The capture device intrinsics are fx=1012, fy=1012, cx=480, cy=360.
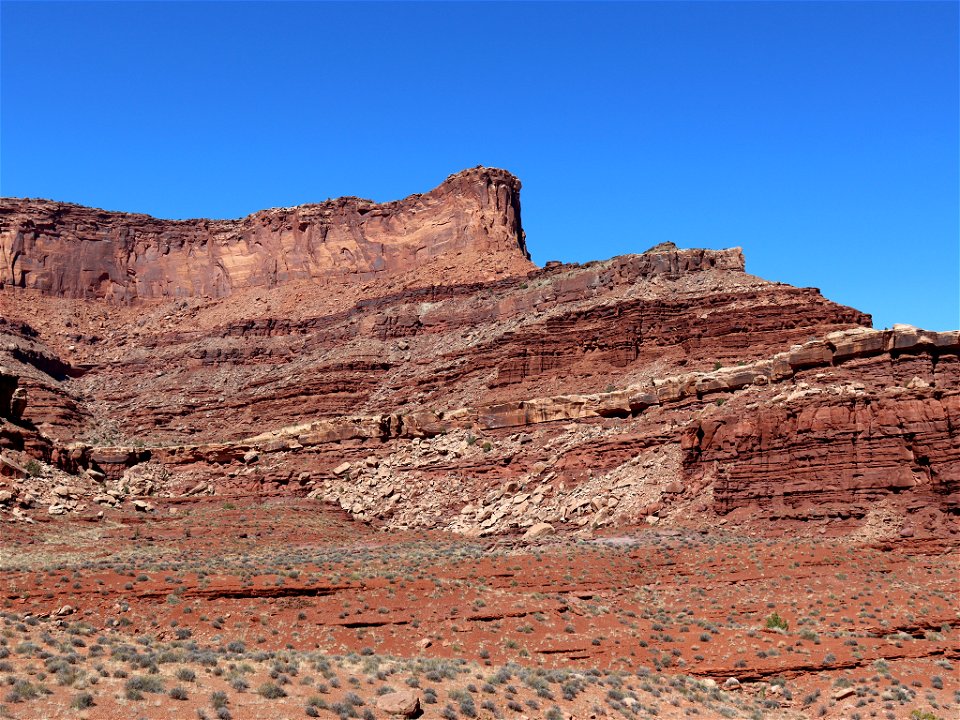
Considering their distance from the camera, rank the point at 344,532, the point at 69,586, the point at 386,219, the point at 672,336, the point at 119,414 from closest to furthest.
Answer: the point at 69,586
the point at 344,532
the point at 672,336
the point at 119,414
the point at 386,219

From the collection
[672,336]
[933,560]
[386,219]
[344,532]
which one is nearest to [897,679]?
[933,560]

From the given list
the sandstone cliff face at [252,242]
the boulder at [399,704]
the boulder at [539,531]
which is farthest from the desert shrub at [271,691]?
the sandstone cliff face at [252,242]

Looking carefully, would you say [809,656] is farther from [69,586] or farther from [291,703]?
[69,586]

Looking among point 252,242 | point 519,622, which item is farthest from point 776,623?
point 252,242

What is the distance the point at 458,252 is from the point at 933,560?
53767 millimetres

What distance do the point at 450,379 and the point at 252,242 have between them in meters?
40.1

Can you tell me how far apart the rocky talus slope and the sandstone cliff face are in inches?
8.1

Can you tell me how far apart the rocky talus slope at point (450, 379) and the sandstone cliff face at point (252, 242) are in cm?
21

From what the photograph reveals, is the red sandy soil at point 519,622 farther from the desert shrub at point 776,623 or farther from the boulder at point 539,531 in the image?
the boulder at point 539,531

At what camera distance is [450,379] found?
55.6 meters

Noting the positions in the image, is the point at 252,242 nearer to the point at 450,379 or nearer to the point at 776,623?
the point at 450,379

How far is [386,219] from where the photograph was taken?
85312 mm

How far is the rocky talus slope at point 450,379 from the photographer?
35.2 meters

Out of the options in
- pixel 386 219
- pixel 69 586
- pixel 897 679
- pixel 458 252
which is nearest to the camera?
pixel 897 679
